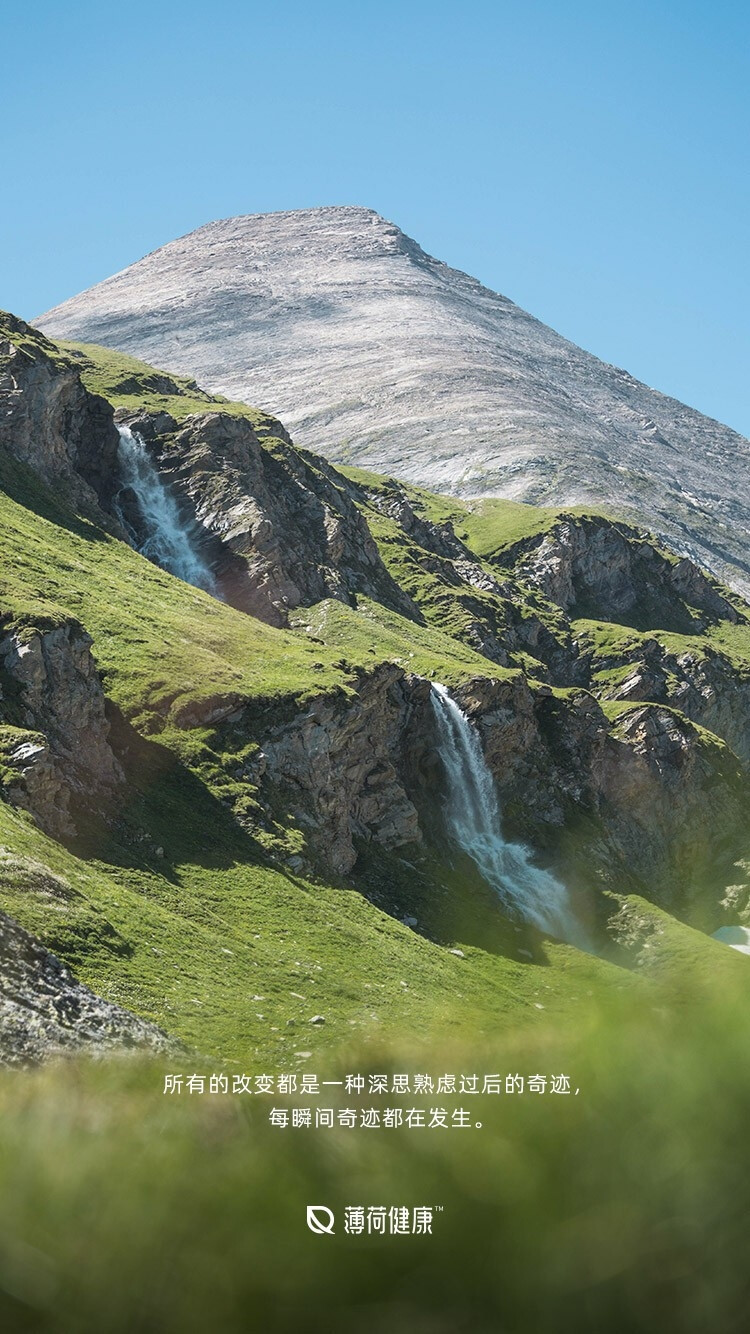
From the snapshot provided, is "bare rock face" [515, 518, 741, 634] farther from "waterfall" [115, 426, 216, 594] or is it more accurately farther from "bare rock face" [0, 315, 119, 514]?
"bare rock face" [0, 315, 119, 514]

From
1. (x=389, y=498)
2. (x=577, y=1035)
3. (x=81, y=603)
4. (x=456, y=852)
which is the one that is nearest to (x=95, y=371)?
(x=389, y=498)

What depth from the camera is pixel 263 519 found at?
8356cm

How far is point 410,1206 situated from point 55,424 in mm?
77199

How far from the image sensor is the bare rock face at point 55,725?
3722cm

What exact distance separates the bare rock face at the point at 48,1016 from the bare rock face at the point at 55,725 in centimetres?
1475

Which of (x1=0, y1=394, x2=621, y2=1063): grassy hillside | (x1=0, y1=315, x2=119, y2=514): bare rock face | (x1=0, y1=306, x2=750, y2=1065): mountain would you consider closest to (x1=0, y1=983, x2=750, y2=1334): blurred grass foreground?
(x1=0, y1=306, x2=750, y2=1065): mountain

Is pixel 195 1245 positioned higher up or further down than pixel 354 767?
higher up

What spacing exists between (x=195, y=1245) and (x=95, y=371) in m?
110

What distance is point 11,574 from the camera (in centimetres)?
5234

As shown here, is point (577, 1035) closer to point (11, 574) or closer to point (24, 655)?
point (24, 655)

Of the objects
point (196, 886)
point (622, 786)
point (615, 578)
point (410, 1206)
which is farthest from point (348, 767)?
point (615, 578)

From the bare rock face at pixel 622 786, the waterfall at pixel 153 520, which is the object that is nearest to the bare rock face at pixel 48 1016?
the bare rock face at pixel 622 786

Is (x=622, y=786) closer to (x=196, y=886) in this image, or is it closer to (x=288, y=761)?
(x=288, y=761)

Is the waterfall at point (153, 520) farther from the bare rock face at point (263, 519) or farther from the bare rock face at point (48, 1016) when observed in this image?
the bare rock face at point (48, 1016)
